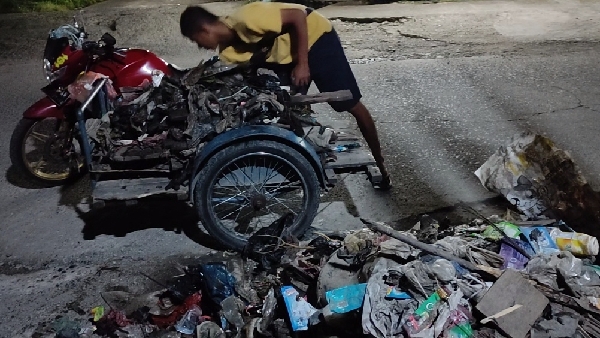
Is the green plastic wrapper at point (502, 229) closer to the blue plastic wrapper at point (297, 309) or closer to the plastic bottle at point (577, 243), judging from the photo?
the plastic bottle at point (577, 243)

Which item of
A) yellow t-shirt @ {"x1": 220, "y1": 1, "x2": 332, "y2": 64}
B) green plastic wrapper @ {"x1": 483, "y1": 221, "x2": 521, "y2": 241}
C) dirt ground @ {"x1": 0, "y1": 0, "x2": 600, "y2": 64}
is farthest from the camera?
dirt ground @ {"x1": 0, "y1": 0, "x2": 600, "y2": 64}

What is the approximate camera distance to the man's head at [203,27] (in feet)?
16.8

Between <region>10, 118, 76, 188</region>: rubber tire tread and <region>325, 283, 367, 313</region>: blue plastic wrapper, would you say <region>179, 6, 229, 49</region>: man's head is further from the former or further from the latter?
<region>325, 283, 367, 313</region>: blue plastic wrapper

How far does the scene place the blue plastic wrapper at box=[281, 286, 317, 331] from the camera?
12.0 feet

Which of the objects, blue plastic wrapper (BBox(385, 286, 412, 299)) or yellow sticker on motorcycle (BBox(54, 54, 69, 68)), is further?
yellow sticker on motorcycle (BBox(54, 54, 69, 68))

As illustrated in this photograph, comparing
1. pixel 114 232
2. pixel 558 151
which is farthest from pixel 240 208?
pixel 558 151

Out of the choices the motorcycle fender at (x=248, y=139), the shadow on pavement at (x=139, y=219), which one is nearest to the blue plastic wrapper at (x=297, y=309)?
the motorcycle fender at (x=248, y=139)

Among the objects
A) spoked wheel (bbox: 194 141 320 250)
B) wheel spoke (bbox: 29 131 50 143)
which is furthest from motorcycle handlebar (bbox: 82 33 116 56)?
spoked wheel (bbox: 194 141 320 250)

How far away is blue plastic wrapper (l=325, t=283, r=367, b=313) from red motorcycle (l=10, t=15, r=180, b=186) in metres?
2.53

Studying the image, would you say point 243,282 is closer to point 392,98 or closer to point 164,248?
point 164,248

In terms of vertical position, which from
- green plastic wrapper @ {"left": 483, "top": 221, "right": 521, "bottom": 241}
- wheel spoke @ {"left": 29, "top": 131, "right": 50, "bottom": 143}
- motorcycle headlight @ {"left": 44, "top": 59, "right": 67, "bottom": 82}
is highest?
motorcycle headlight @ {"left": 44, "top": 59, "right": 67, "bottom": 82}

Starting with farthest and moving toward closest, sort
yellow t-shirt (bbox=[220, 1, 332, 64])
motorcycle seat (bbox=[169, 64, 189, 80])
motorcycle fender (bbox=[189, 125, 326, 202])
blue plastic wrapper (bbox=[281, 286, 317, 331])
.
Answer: motorcycle seat (bbox=[169, 64, 189, 80]) → yellow t-shirt (bbox=[220, 1, 332, 64]) → motorcycle fender (bbox=[189, 125, 326, 202]) → blue plastic wrapper (bbox=[281, 286, 317, 331])

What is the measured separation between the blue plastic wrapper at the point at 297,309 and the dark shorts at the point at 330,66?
1866 millimetres

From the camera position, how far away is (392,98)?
748 centimetres
